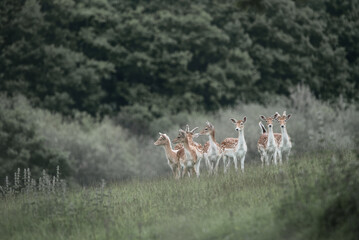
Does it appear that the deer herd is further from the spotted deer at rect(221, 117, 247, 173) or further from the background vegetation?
the background vegetation

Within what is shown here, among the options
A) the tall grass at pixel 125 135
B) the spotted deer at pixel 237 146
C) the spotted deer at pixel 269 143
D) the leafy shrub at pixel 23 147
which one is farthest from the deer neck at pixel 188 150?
the leafy shrub at pixel 23 147

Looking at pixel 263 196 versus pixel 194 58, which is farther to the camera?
pixel 194 58

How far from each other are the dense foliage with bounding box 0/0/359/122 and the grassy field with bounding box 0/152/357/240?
64.9ft

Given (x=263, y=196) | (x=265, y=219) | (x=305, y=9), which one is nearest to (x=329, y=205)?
(x=265, y=219)

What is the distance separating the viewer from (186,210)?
422 inches

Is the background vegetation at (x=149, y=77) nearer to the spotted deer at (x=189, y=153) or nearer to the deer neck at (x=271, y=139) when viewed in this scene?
the spotted deer at (x=189, y=153)

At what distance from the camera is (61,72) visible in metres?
32.6

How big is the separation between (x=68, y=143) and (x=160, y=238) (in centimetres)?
2002

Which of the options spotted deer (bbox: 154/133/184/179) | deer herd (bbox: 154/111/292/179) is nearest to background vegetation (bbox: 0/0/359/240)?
spotted deer (bbox: 154/133/184/179)

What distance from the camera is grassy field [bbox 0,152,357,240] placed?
8898 millimetres

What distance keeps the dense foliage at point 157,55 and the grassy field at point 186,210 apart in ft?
64.9

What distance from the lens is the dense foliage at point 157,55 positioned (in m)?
32.4

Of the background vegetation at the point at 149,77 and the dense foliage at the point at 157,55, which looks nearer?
the background vegetation at the point at 149,77

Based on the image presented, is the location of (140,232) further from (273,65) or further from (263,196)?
(273,65)
